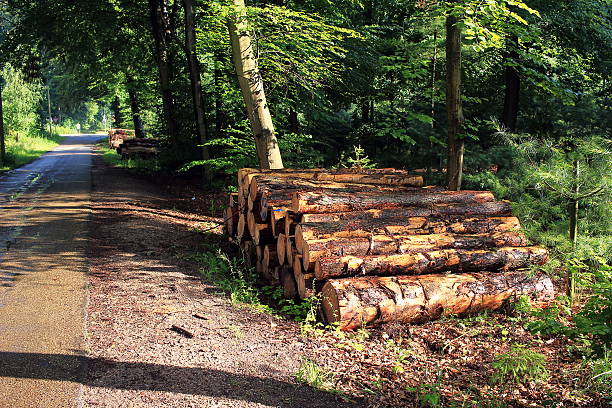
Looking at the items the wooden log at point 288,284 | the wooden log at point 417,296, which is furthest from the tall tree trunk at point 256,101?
the wooden log at point 417,296

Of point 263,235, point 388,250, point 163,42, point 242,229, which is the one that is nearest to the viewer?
point 388,250

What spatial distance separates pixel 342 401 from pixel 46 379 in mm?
2448

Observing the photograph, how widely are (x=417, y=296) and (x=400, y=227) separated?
3.71ft

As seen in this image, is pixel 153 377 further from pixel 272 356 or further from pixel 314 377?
pixel 314 377

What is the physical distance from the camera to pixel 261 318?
5.91 meters

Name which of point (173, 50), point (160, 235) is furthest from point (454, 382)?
point (173, 50)

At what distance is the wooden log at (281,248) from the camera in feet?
22.2

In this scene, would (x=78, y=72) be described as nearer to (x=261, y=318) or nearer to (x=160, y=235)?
(x=160, y=235)

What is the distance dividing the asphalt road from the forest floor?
0.67ft

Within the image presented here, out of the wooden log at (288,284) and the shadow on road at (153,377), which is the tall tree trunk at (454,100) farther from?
the shadow on road at (153,377)

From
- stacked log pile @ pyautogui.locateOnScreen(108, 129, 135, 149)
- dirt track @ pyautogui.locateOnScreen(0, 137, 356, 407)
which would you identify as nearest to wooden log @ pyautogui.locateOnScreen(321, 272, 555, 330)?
dirt track @ pyautogui.locateOnScreen(0, 137, 356, 407)

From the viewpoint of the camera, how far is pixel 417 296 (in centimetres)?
577

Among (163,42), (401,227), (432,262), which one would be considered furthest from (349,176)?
(163,42)

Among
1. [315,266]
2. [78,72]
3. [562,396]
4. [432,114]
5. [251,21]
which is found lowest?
[562,396]
